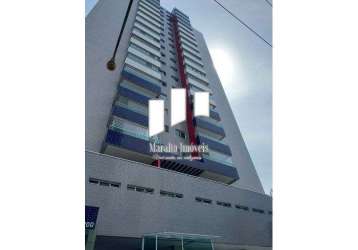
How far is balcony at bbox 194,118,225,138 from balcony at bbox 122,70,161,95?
188 inches

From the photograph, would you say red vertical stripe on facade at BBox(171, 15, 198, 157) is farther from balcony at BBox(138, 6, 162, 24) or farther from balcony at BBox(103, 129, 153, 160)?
balcony at BBox(103, 129, 153, 160)

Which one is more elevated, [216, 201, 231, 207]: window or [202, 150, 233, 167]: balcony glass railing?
[202, 150, 233, 167]: balcony glass railing

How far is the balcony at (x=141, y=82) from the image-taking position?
95.8ft

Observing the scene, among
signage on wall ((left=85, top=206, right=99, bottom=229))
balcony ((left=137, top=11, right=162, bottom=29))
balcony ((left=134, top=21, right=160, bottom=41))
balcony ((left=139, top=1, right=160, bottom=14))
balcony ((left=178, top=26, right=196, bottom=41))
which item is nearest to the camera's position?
signage on wall ((left=85, top=206, right=99, bottom=229))

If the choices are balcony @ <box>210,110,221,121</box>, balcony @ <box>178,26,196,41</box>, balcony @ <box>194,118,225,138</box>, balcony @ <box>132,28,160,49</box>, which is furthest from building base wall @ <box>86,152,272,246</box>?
balcony @ <box>178,26,196,41</box>

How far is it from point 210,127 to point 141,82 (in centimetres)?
841

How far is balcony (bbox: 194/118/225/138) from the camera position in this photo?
31812mm

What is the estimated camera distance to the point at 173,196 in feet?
72.1

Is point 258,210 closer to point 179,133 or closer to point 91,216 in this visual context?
point 179,133

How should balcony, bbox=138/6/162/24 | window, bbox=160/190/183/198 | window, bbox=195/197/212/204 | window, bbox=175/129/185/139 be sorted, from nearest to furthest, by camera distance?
1. window, bbox=160/190/183/198
2. window, bbox=195/197/212/204
3. window, bbox=175/129/185/139
4. balcony, bbox=138/6/162/24

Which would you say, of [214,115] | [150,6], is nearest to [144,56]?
[214,115]

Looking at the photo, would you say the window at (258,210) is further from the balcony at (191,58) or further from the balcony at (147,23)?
the balcony at (147,23)
